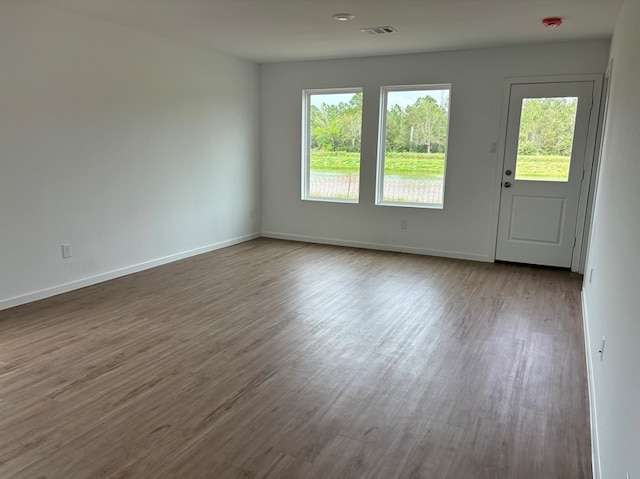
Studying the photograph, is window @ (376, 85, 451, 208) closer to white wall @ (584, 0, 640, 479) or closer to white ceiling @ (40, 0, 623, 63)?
white ceiling @ (40, 0, 623, 63)

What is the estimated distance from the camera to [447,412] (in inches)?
91.1

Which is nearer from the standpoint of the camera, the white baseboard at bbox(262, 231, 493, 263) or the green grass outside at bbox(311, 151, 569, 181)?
the green grass outside at bbox(311, 151, 569, 181)

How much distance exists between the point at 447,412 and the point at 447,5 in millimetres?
2976

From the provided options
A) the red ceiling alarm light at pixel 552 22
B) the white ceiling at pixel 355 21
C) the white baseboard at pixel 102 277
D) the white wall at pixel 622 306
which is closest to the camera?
the white wall at pixel 622 306

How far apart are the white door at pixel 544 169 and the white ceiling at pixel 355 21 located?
0.60 metres

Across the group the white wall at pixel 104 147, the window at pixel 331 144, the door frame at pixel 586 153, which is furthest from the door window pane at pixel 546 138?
the white wall at pixel 104 147

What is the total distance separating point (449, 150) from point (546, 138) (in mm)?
1049

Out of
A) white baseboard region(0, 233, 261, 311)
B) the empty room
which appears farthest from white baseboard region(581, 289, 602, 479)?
white baseboard region(0, 233, 261, 311)

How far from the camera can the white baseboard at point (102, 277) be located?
12.3ft

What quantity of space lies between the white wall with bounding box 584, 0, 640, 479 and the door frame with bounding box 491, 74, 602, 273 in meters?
2.01

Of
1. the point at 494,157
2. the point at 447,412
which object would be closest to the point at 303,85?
the point at 494,157

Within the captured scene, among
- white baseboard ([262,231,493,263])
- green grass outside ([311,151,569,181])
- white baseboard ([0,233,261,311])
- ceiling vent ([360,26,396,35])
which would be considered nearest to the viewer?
white baseboard ([0,233,261,311])

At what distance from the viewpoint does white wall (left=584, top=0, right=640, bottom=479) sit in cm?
141

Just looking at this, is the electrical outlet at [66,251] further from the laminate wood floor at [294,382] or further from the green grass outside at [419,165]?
the green grass outside at [419,165]
